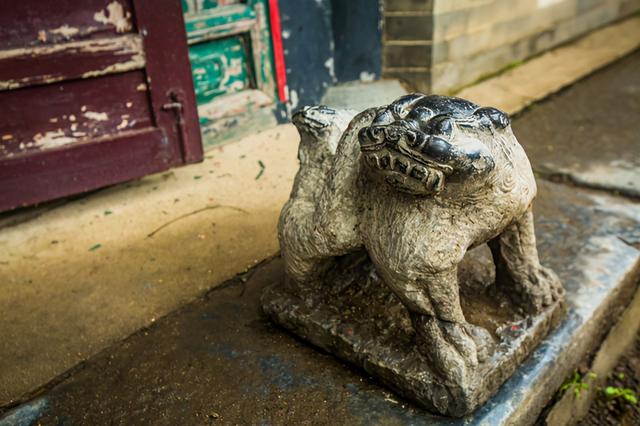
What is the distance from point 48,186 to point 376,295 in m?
1.65

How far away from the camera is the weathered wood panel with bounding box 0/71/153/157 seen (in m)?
2.60

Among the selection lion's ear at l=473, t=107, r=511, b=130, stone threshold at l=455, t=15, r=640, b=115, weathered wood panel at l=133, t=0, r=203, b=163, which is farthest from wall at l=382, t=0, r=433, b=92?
lion's ear at l=473, t=107, r=511, b=130

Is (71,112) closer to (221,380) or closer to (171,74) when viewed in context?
(171,74)

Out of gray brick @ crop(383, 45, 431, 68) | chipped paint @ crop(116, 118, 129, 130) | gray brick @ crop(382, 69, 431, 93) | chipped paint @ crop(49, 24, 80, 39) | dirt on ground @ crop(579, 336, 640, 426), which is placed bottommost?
dirt on ground @ crop(579, 336, 640, 426)

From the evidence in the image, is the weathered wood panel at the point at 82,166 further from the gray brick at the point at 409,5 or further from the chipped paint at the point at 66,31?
the gray brick at the point at 409,5

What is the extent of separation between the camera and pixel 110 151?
2.84 meters

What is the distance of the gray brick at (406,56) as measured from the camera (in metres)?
4.10

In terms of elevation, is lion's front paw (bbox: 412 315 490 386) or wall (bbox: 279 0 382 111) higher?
wall (bbox: 279 0 382 111)

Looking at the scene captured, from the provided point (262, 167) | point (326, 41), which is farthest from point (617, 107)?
point (262, 167)

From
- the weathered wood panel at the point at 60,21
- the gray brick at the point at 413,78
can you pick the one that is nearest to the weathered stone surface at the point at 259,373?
the weathered wood panel at the point at 60,21

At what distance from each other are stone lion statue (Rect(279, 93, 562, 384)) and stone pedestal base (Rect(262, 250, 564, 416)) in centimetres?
5

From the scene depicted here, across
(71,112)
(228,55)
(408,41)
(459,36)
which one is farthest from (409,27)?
(71,112)

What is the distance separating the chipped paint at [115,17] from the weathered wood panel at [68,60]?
0.05 m

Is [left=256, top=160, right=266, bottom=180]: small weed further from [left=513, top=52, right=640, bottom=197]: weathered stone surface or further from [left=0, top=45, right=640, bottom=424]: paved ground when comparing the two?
[left=513, top=52, right=640, bottom=197]: weathered stone surface
